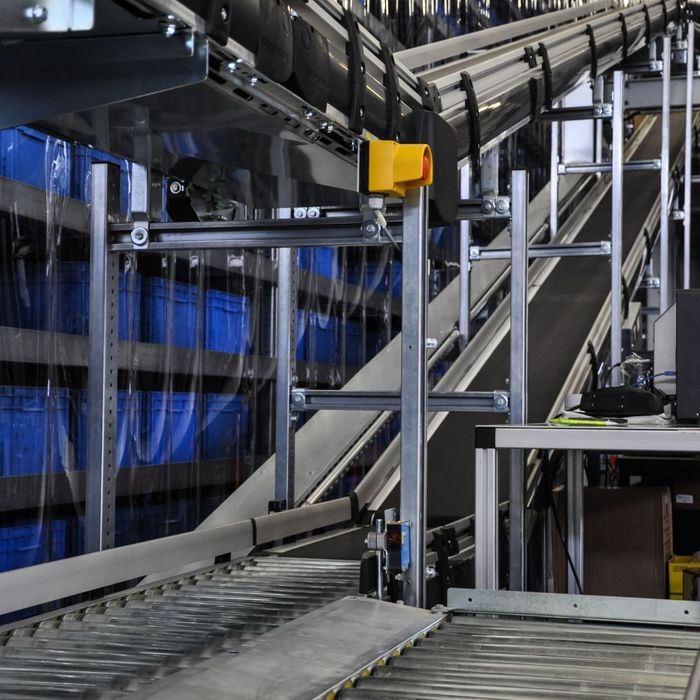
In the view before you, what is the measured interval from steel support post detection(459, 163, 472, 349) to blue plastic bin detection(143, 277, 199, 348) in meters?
1.29

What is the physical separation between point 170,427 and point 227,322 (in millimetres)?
529

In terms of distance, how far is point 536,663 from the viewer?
1580 millimetres

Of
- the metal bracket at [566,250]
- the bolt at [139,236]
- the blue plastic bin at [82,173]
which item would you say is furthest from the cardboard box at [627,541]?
the blue plastic bin at [82,173]

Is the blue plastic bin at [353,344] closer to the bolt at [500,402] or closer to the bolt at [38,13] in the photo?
the bolt at [500,402]

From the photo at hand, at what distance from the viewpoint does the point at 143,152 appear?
2.08 m

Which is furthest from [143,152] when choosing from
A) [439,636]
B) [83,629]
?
[439,636]

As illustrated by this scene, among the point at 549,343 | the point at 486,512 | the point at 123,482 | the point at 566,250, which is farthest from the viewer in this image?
the point at 549,343

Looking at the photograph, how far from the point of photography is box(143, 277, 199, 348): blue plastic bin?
3166 mm

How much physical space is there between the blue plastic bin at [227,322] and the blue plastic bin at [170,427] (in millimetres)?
259

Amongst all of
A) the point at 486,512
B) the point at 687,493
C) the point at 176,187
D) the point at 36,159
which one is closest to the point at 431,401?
the point at 486,512

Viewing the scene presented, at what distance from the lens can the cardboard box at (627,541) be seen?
3.06 m

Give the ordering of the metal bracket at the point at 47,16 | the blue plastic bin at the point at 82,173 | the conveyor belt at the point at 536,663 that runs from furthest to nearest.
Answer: the blue plastic bin at the point at 82,173 < the conveyor belt at the point at 536,663 < the metal bracket at the point at 47,16

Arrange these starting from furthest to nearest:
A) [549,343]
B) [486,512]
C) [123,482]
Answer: [549,343], [123,482], [486,512]

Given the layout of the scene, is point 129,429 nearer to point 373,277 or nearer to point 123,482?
point 123,482
